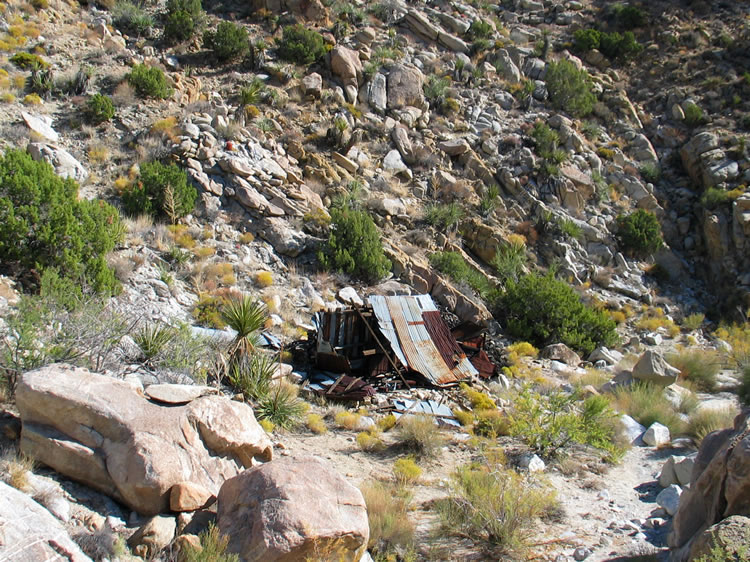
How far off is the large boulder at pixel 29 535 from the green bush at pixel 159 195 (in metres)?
10.4

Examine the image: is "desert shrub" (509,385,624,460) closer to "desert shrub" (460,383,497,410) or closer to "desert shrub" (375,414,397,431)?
"desert shrub" (460,383,497,410)

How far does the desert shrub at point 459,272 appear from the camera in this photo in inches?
620

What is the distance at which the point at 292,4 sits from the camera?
2342 cm

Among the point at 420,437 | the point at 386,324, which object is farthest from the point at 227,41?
the point at 420,437

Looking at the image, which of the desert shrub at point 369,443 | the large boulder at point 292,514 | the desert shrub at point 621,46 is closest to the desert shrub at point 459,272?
the desert shrub at point 369,443

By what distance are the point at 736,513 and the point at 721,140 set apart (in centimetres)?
2355

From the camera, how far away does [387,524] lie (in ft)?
16.4

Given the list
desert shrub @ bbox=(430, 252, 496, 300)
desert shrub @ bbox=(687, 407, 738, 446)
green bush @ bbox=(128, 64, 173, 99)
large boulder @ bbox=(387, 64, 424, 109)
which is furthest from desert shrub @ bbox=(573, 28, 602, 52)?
desert shrub @ bbox=(687, 407, 738, 446)

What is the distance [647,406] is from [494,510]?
5.12 meters

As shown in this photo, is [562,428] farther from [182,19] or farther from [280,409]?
[182,19]

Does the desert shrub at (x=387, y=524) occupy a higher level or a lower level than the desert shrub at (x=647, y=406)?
higher

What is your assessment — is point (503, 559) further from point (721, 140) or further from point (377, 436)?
point (721, 140)

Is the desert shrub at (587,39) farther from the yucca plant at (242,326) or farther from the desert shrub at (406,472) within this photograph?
the desert shrub at (406,472)

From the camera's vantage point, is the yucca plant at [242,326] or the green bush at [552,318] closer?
the yucca plant at [242,326]
